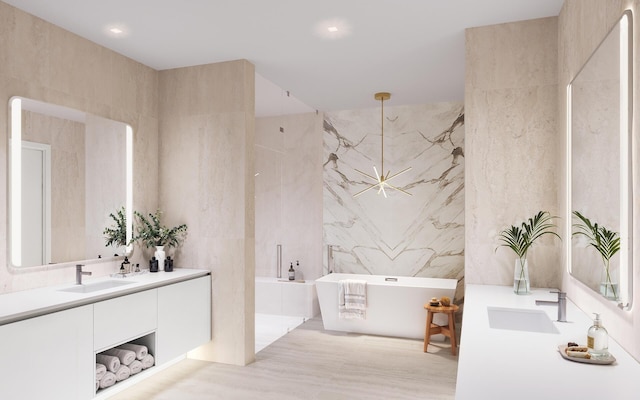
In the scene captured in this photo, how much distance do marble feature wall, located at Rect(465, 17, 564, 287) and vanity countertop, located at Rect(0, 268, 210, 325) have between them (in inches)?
96.8

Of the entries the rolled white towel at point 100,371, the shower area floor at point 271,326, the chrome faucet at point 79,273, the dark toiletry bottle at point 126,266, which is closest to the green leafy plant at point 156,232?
the dark toiletry bottle at point 126,266

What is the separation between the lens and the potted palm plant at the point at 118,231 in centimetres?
376

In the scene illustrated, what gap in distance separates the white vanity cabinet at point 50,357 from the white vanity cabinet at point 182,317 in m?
0.72

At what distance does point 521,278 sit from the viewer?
9.41 feet

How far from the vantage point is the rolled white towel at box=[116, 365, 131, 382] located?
10.1 ft

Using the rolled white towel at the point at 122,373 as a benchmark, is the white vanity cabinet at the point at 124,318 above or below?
above

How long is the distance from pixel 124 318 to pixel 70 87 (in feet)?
6.03

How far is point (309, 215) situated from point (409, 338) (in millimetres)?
2281

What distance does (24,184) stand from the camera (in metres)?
3.05

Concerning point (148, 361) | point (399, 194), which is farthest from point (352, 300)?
point (148, 361)

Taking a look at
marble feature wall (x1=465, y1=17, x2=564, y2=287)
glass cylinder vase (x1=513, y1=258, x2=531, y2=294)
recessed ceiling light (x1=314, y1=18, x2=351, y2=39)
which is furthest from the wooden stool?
recessed ceiling light (x1=314, y1=18, x2=351, y2=39)

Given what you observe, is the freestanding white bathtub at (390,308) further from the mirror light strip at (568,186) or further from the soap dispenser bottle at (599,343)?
the soap dispenser bottle at (599,343)

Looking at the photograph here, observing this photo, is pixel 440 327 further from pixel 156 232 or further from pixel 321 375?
pixel 156 232

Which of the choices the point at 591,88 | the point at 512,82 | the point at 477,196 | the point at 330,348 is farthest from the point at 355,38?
the point at 330,348
